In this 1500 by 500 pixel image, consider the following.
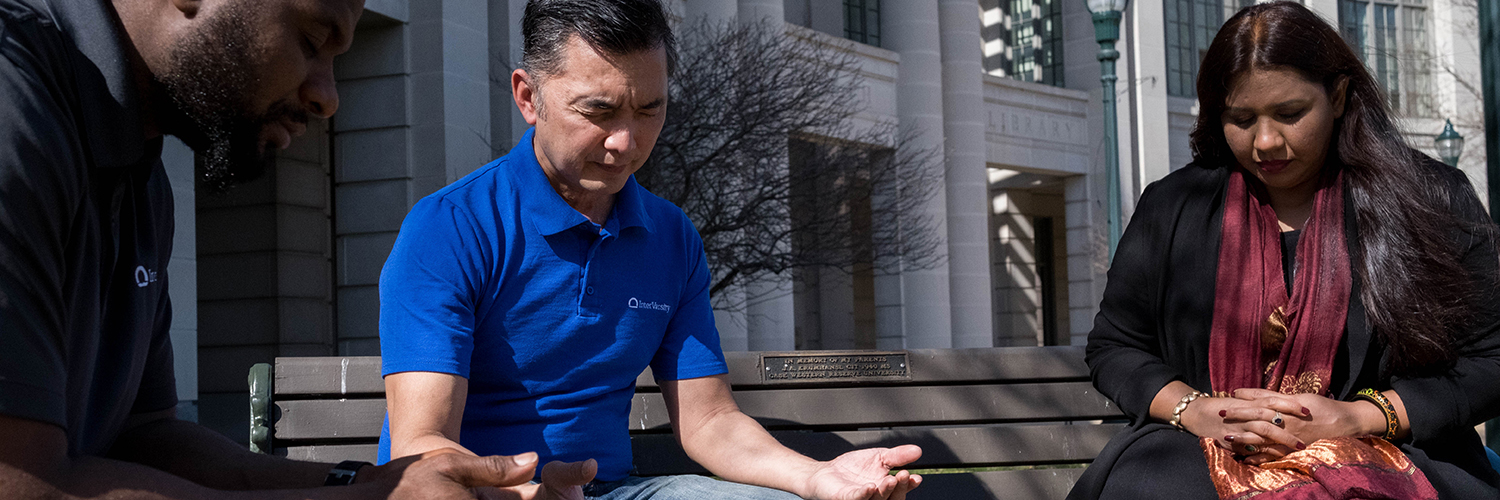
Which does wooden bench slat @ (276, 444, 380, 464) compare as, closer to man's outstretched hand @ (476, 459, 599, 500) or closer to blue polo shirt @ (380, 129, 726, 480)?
blue polo shirt @ (380, 129, 726, 480)

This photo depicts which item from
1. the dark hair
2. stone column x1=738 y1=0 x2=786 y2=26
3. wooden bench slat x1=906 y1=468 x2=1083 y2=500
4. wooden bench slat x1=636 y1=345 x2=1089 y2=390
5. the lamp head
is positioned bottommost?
wooden bench slat x1=906 y1=468 x2=1083 y2=500

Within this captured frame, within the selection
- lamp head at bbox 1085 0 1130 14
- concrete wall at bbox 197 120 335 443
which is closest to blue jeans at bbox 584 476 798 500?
lamp head at bbox 1085 0 1130 14

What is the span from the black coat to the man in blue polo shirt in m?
1.09

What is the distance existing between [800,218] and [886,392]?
10393mm

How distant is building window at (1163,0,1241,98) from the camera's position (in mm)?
27562

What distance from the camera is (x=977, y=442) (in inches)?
154

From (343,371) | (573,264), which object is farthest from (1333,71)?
(343,371)

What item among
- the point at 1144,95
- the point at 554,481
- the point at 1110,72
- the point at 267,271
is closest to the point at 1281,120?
the point at 554,481

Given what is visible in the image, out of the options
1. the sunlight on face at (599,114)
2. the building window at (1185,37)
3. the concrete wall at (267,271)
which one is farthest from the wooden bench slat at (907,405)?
the building window at (1185,37)

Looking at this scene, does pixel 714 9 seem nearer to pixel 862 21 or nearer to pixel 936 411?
pixel 862 21

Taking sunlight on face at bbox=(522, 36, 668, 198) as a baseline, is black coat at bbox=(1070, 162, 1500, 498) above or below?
below

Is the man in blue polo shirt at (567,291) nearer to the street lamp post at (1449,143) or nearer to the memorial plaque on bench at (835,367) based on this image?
the memorial plaque on bench at (835,367)

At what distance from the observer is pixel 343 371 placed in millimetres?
3365

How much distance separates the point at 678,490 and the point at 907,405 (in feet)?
5.00
